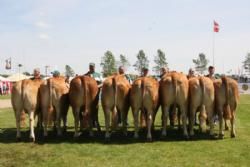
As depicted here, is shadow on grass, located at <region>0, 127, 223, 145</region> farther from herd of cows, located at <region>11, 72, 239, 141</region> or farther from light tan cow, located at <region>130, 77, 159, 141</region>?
light tan cow, located at <region>130, 77, 159, 141</region>

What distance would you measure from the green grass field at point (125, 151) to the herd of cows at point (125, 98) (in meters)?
0.39

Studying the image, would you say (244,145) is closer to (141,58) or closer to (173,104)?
(173,104)

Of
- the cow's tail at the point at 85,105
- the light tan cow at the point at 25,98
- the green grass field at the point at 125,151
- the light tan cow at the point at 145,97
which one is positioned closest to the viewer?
the green grass field at the point at 125,151

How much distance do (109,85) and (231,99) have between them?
11.0 feet

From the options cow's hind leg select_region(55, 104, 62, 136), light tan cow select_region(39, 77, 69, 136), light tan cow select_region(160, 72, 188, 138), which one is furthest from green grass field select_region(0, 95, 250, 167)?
light tan cow select_region(160, 72, 188, 138)

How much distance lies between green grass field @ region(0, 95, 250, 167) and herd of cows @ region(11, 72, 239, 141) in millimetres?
392

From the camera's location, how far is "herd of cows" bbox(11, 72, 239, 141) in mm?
10273

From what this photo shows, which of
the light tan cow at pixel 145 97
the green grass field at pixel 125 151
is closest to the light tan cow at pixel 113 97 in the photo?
the light tan cow at pixel 145 97

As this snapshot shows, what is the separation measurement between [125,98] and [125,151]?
1.97 m

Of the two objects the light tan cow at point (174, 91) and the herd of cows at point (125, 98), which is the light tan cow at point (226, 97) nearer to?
the herd of cows at point (125, 98)

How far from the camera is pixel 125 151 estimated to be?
888 centimetres

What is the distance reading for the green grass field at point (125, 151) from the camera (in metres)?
7.92

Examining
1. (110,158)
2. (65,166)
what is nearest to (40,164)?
(65,166)

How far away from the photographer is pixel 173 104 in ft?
35.0
